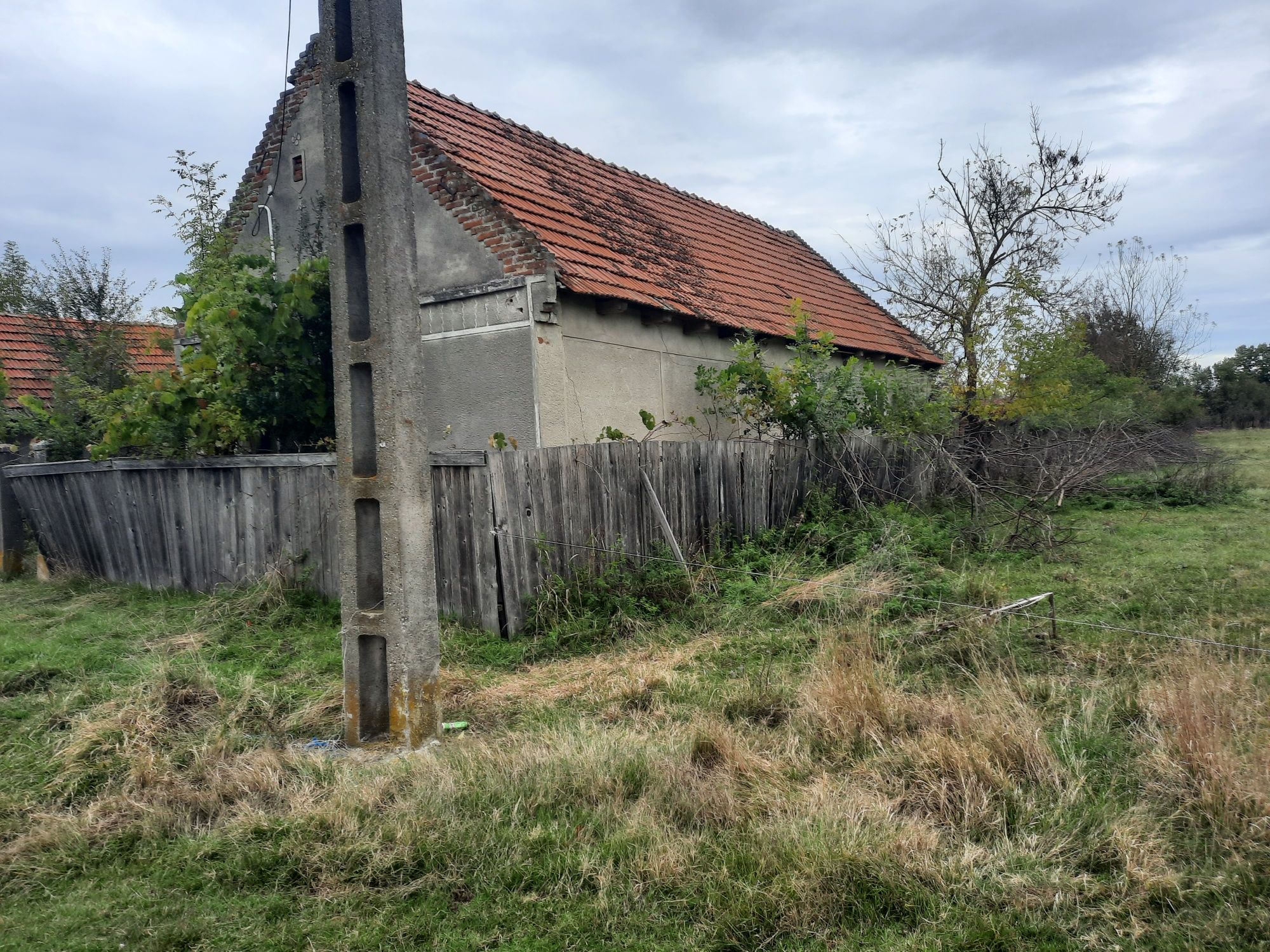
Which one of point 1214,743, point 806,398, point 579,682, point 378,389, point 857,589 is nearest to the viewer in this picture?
point 1214,743

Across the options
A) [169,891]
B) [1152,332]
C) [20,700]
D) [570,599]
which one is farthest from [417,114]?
[1152,332]

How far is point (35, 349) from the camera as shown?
17.7 meters

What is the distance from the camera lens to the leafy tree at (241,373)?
923 centimetres

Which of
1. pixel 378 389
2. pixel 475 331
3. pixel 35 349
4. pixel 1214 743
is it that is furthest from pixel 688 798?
pixel 35 349

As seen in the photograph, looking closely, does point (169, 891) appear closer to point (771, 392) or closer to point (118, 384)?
point (771, 392)

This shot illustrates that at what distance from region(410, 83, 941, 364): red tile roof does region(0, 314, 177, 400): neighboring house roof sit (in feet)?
28.1

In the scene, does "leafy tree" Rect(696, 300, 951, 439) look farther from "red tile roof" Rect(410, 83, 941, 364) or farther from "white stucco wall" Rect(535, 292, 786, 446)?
"red tile roof" Rect(410, 83, 941, 364)

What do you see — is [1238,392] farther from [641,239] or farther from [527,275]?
[527,275]

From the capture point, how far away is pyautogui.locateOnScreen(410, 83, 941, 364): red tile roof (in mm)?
10359

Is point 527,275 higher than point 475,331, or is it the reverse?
point 527,275

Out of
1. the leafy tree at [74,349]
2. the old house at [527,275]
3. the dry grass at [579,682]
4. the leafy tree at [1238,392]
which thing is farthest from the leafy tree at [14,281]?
the leafy tree at [1238,392]

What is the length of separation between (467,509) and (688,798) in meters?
4.20

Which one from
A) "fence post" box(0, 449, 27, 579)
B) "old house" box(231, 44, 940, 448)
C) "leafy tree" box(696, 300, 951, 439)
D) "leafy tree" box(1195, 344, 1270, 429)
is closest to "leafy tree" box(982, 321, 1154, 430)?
"leafy tree" box(696, 300, 951, 439)

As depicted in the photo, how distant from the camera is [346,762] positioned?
15.3 feet
